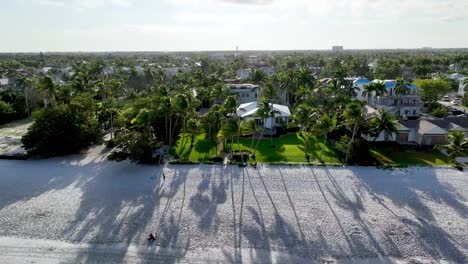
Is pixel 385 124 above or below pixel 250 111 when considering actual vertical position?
above

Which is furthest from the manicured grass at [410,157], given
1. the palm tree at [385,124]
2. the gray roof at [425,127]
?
the palm tree at [385,124]

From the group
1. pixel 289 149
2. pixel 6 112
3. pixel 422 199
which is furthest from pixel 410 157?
pixel 6 112

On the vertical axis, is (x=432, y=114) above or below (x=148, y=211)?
above

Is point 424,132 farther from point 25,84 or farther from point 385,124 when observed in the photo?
point 25,84

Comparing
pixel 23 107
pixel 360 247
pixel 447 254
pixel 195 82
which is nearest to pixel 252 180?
pixel 360 247

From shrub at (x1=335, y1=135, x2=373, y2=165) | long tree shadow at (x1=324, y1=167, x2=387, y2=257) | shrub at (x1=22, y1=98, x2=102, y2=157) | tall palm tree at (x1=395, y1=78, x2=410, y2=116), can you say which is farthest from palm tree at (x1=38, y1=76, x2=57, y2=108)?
tall palm tree at (x1=395, y1=78, x2=410, y2=116)

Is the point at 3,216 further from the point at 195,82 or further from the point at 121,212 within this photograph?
the point at 195,82

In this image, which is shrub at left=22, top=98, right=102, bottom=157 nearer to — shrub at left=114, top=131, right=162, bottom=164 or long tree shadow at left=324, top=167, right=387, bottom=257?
shrub at left=114, top=131, right=162, bottom=164
